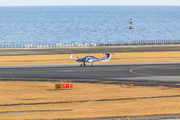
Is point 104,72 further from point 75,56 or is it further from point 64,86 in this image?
point 75,56

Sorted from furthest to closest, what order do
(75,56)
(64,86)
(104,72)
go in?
(75,56) → (104,72) → (64,86)

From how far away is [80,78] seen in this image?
5909 centimetres

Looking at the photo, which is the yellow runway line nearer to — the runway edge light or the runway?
the runway

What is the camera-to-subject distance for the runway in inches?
2330

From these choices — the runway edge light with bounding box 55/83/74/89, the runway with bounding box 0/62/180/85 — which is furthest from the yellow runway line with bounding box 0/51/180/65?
the runway edge light with bounding box 55/83/74/89

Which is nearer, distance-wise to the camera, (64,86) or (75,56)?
(64,86)

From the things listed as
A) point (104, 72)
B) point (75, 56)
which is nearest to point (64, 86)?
point (104, 72)

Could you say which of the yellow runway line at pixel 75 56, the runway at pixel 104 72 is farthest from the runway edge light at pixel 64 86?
the yellow runway line at pixel 75 56

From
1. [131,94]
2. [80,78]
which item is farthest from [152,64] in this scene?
[131,94]

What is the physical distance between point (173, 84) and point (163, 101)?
38.4 ft

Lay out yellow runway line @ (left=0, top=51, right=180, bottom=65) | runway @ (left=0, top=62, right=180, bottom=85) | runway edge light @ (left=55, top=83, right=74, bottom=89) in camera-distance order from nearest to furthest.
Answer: runway edge light @ (left=55, top=83, right=74, bottom=89) → runway @ (left=0, top=62, right=180, bottom=85) → yellow runway line @ (left=0, top=51, right=180, bottom=65)

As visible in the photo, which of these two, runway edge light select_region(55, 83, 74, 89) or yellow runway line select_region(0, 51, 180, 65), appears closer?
runway edge light select_region(55, 83, 74, 89)

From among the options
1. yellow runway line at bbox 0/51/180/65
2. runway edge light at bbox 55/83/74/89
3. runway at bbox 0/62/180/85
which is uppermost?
runway edge light at bbox 55/83/74/89

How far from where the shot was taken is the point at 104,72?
6519cm
